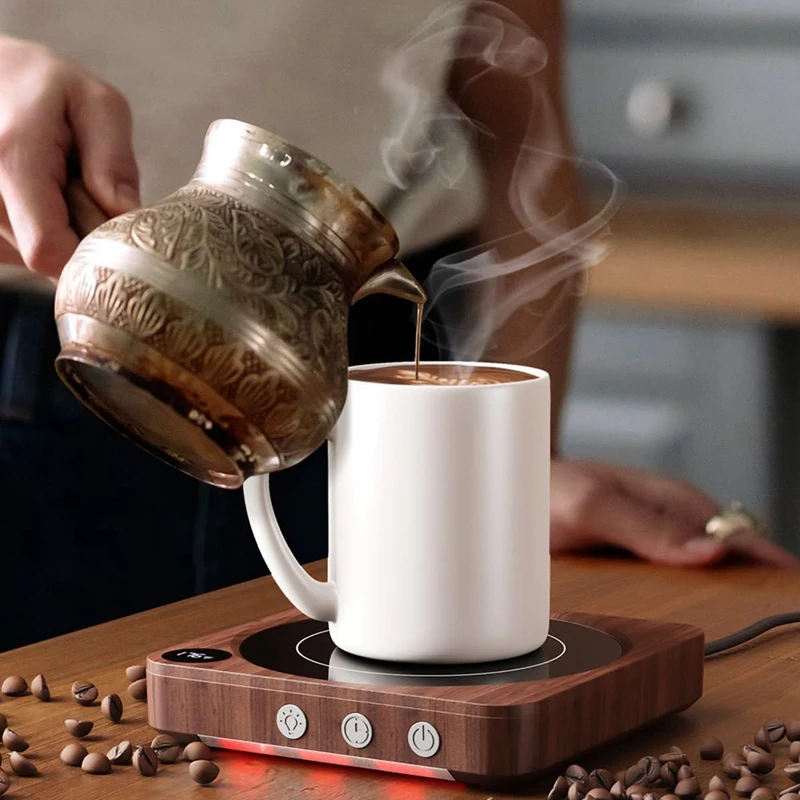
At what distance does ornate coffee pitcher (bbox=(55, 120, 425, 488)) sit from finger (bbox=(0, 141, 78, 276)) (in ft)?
1.10

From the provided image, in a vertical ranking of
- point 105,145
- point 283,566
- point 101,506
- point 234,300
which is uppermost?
point 105,145

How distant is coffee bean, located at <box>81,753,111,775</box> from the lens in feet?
2.56

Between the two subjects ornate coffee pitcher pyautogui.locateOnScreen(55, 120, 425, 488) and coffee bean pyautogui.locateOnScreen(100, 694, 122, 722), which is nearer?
ornate coffee pitcher pyautogui.locateOnScreen(55, 120, 425, 488)

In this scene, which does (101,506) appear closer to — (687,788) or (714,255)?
(714,255)

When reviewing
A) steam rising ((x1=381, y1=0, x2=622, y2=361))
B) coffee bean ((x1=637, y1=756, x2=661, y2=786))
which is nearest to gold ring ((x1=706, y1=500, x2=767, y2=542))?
steam rising ((x1=381, y1=0, x2=622, y2=361))

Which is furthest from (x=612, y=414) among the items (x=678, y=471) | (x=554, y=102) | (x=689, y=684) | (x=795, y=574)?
(x=689, y=684)

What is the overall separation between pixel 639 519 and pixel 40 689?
24.8 inches

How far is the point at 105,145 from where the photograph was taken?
3.73 ft

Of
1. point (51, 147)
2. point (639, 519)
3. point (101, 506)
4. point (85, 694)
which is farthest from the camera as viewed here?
point (101, 506)

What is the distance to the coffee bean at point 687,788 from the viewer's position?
0.74m

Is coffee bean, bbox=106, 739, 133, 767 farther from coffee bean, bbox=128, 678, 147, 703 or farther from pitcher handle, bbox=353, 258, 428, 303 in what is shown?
pitcher handle, bbox=353, 258, 428, 303

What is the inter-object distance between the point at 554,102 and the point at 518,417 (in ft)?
4.54

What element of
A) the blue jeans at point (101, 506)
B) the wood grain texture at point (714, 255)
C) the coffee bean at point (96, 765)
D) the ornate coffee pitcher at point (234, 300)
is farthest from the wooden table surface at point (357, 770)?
the wood grain texture at point (714, 255)

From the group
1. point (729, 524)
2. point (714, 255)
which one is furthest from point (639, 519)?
point (714, 255)
